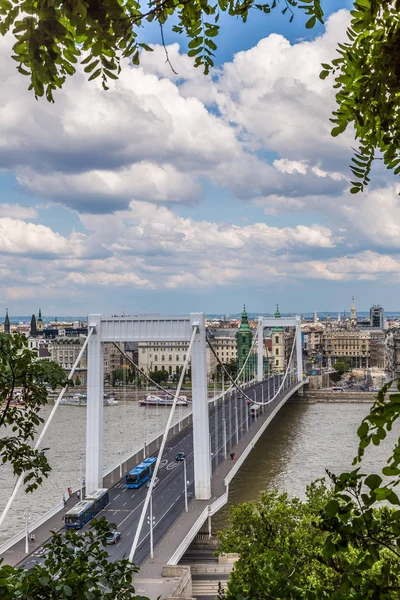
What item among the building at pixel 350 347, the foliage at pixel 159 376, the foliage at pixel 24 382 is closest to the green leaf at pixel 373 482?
the foliage at pixel 24 382

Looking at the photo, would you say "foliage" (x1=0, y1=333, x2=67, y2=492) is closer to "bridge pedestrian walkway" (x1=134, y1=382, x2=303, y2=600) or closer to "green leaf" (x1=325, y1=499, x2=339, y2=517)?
"green leaf" (x1=325, y1=499, x2=339, y2=517)

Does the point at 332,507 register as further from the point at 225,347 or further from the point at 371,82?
the point at 225,347

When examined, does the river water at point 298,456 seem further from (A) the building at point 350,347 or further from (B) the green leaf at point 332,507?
(A) the building at point 350,347

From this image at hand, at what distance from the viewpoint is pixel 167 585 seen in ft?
38.3

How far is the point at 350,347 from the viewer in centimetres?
8331

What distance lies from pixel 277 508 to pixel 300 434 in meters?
22.2

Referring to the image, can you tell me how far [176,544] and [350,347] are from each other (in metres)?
72.7

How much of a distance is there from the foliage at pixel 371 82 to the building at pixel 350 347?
266ft

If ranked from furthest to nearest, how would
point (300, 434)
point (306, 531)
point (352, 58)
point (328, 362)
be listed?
1. point (328, 362)
2. point (300, 434)
3. point (306, 531)
4. point (352, 58)

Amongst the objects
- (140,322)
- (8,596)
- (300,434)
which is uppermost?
(140,322)

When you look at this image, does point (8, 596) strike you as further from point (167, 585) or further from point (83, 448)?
point (83, 448)

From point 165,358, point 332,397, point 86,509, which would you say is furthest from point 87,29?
point 165,358

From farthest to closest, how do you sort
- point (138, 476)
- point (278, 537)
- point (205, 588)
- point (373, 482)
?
→ point (138, 476) < point (205, 588) < point (278, 537) < point (373, 482)

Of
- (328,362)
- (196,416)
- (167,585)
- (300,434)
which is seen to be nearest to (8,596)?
(167,585)
